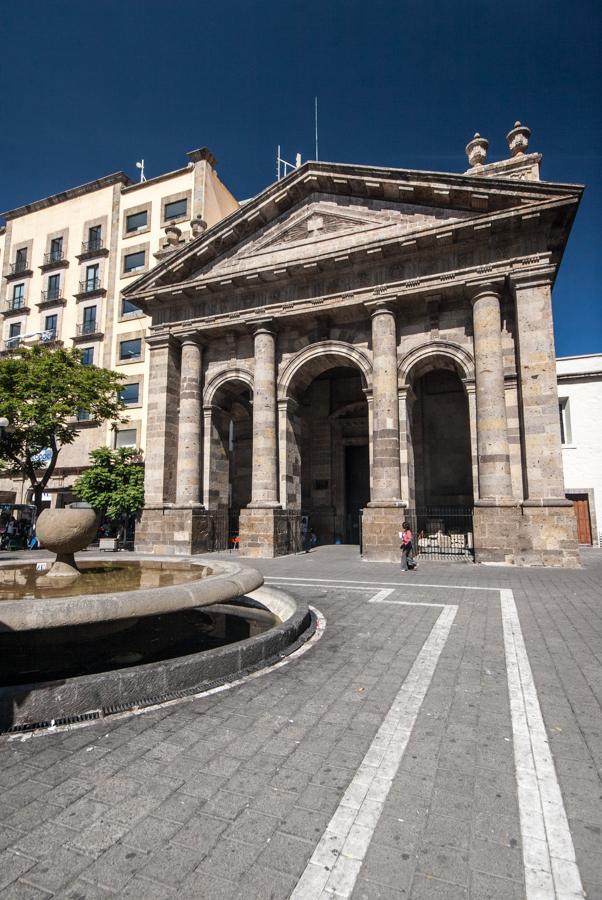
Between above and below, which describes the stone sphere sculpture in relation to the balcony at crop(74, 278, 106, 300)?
below

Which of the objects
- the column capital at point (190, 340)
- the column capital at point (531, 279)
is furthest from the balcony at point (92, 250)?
the column capital at point (531, 279)

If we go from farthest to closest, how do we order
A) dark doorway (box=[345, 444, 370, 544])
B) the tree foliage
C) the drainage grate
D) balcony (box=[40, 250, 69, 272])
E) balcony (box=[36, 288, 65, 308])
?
balcony (box=[40, 250, 69, 272]) → balcony (box=[36, 288, 65, 308]) → dark doorway (box=[345, 444, 370, 544]) → the tree foliage → the drainage grate

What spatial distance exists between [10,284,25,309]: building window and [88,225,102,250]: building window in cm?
655

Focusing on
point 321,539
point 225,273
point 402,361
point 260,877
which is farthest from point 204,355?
point 260,877

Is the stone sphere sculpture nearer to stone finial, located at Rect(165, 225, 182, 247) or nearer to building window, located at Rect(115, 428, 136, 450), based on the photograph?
stone finial, located at Rect(165, 225, 182, 247)

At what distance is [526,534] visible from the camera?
45.6ft

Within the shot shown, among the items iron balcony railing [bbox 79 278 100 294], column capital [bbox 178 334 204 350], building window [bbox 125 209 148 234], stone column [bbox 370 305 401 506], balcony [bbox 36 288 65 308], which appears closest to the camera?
stone column [bbox 370 305 401 506]

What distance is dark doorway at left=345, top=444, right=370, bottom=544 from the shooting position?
24062mm

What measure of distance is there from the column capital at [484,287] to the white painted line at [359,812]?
14.5m

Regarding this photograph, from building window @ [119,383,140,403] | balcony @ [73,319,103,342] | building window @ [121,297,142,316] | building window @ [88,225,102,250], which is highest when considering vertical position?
building window @ [88,225,102,250]

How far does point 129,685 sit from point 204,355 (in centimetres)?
1795

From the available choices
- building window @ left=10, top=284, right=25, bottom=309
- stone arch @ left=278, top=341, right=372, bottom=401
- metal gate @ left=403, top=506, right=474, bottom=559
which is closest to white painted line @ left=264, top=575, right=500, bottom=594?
metal gate @ left=403, top=506, right=474, bottom=559

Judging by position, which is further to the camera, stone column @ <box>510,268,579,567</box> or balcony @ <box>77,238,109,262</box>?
balcony @ <box>77,238,109,262</box>

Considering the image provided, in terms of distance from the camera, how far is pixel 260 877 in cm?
200
